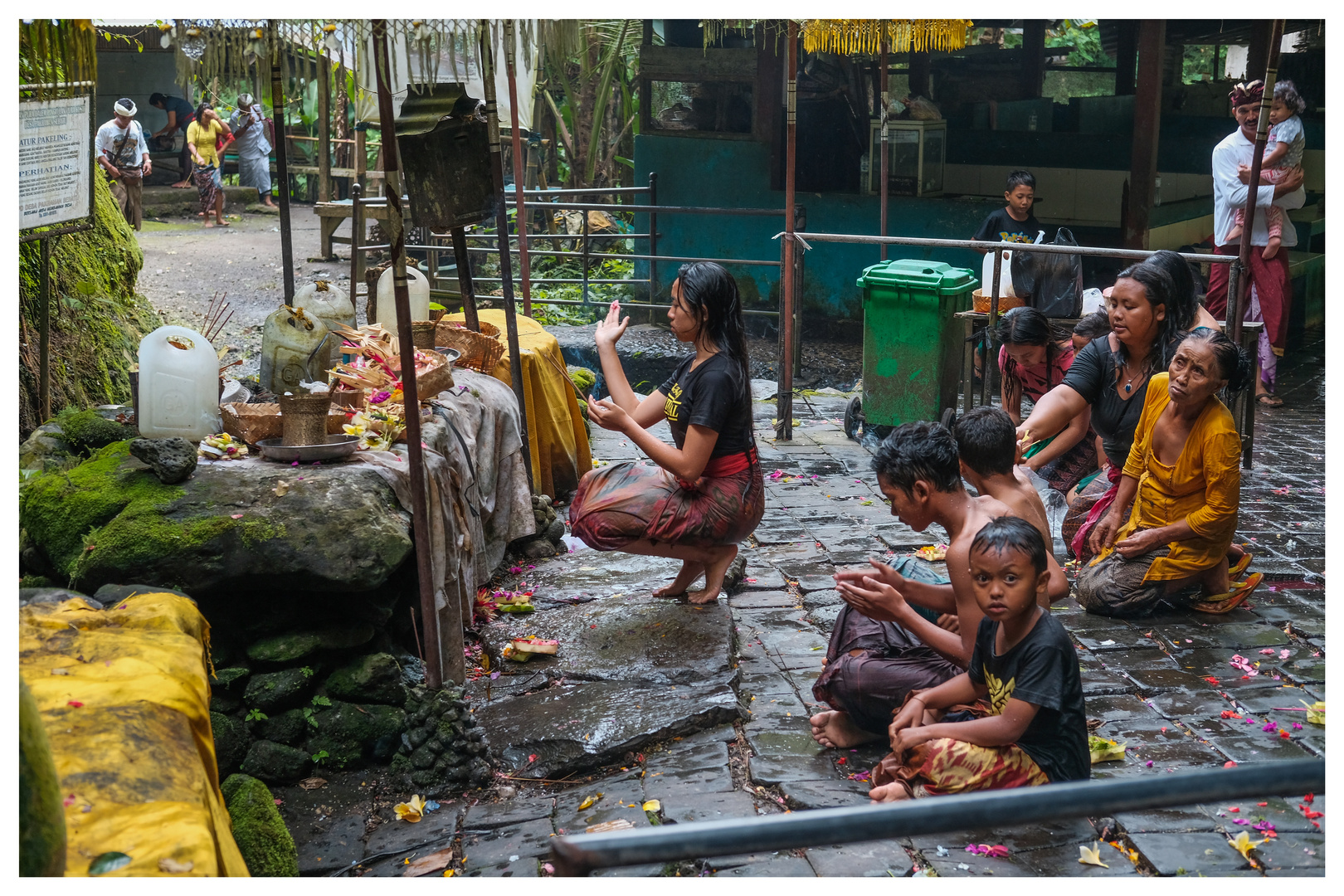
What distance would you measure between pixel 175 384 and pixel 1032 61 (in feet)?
38.2

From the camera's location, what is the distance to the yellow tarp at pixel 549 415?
6805 mm

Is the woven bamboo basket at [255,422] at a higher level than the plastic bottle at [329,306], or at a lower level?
lower

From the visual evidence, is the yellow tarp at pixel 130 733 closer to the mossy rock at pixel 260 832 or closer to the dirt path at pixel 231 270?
the mossy rock at pixel 260 832

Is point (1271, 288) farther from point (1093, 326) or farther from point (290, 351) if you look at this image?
point (290, 351)

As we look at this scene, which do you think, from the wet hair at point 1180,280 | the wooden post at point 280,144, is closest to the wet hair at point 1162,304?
the wet hair at point 1180,280

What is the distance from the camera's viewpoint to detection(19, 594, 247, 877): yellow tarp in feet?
7.36

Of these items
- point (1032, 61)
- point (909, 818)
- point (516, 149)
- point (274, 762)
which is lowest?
point (274, 762)

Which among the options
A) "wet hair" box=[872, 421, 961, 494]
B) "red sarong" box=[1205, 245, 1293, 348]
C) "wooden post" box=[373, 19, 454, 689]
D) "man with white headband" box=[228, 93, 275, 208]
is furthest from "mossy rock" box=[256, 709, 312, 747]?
"man with white headband" box=[228, 93, 275, 208]

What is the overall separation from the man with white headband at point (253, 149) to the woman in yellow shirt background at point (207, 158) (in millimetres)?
1336

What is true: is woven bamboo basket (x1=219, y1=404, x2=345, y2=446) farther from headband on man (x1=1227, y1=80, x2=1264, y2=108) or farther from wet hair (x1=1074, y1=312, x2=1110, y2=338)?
headband on man (x1=1227, y1=80, x2=1264, y2=108)

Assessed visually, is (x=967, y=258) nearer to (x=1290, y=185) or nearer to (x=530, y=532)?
(x=1290, y=185)

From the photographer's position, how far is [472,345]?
6441 millimetres

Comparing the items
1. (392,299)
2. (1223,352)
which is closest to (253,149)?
(392,299)

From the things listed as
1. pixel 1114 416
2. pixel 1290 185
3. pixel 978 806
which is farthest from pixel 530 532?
pixel 1290 185
